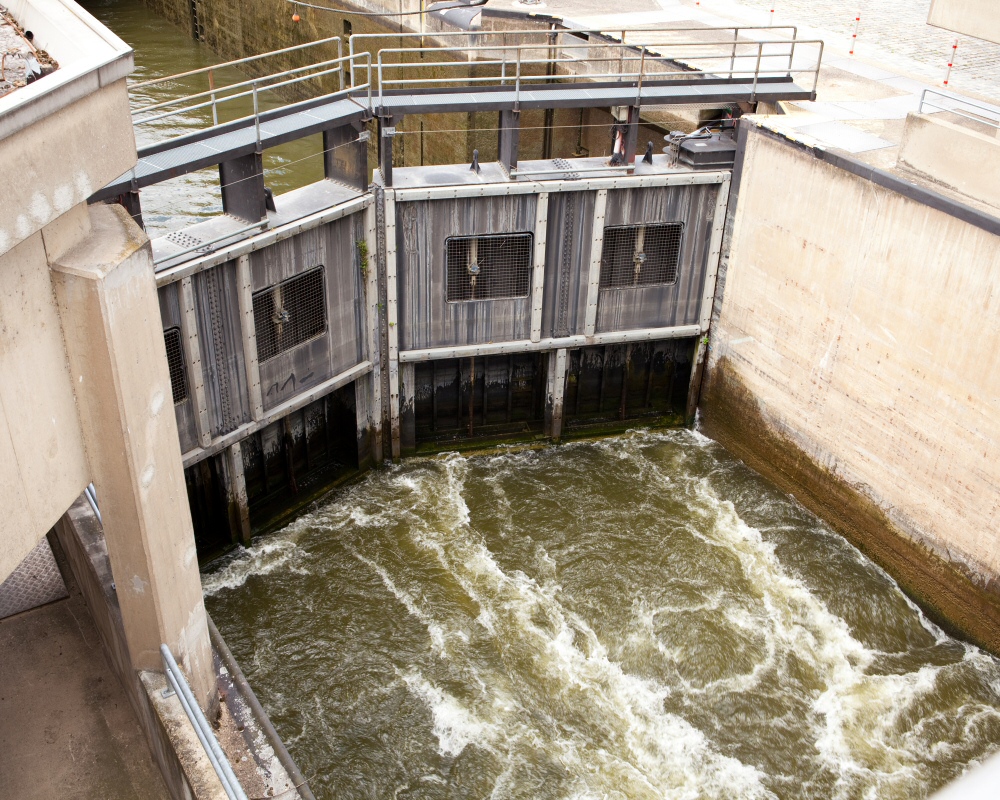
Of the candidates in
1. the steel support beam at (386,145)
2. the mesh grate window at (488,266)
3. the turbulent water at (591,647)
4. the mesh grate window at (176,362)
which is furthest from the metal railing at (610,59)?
the turbulent water at (591,647)

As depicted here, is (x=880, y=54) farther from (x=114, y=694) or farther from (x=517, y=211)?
(x=114, y=694)

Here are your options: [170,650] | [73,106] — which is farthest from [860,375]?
[73,106]

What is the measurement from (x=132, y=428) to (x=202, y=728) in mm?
2476

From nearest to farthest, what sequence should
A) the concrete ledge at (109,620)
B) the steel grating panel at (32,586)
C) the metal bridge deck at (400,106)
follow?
the concrete ledge at (109,620) → the steel grating panel at (32,586) → the metal bridge deck at (400,106)

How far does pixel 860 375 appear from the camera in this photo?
15914 mm

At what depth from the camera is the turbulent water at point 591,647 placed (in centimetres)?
1284

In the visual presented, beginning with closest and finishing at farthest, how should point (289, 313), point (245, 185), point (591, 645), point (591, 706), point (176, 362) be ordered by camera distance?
point (591, 706)
point (176, 362)
point (591, 645)
point (245, 185)
point (289, 313)

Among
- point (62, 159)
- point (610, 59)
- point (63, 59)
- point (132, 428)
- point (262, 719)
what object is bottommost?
point (262, 719)

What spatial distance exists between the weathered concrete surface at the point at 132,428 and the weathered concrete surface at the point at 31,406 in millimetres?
142

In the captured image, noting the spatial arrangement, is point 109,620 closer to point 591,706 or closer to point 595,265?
point 591,706

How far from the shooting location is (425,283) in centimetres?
1688

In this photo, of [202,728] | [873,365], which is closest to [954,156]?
[873,365]

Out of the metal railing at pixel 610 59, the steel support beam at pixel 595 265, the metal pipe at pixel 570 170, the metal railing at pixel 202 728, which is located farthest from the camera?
the metal railing at pixel 610 59

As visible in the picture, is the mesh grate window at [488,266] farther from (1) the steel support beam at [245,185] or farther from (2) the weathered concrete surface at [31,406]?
(2) the weathered concrete surface at [31,406]
